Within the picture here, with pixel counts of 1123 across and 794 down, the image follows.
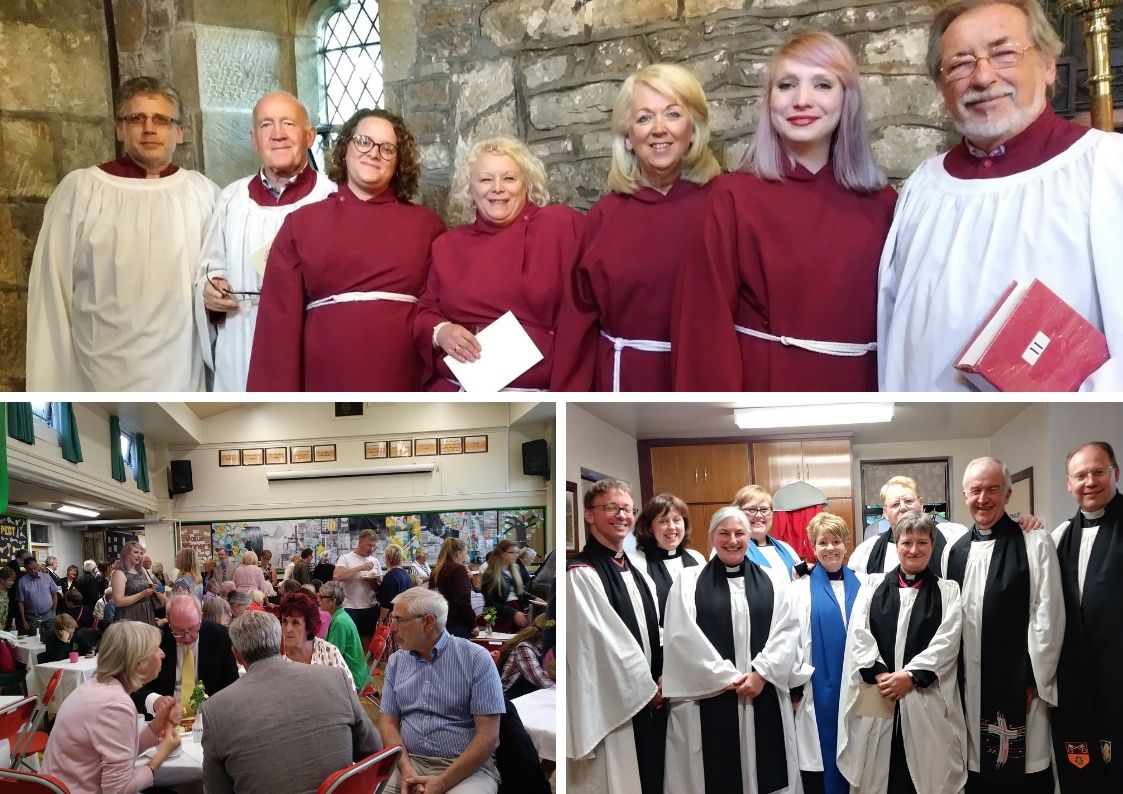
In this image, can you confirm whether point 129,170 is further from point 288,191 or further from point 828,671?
point 828,671

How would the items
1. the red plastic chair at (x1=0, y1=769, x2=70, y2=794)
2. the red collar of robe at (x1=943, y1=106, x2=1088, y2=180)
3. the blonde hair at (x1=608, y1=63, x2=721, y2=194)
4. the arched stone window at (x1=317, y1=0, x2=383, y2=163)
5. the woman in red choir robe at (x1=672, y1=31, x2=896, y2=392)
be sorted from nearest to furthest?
the red plastic chair at (x1=0, y1=769, x2=70, y2=794) < the red collar of robe at (x1=943, y1=106, x2=1088, y2=180) < the woman in red choir robe at (x1=672, y1=31, x2=896, y2=392) < the blonde hair at (x1=608, y1=63, x2=721, y2=194) < the arched stone window at (x1=317, y1=0, x2=383, y2=163)

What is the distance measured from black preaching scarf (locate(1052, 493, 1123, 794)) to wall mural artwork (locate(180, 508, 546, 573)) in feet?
3.21

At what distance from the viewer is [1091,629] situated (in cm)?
226

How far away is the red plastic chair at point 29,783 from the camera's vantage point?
224cm

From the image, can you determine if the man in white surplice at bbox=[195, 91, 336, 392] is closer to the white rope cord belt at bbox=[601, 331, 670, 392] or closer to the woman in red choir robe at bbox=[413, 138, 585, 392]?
the woman in red choir robe at bbox=[413, 138, 585, 392]

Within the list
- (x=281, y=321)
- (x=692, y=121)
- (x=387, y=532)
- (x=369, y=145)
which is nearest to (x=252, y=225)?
(x=281, y=321)

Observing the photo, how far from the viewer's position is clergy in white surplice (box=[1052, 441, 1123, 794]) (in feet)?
7.37

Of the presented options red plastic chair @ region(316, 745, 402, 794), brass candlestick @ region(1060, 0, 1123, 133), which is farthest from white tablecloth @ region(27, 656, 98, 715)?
brass candlestick @ region(1060, 0, 1123, 133)

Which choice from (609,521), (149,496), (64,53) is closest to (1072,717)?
(609,521)

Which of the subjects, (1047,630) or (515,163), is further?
(515,163)

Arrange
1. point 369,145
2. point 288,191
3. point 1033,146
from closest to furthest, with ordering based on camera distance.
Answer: point 1033,146
point 369,145
point 288,191

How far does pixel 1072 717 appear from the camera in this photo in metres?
2.28

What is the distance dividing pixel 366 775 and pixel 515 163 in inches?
61.1

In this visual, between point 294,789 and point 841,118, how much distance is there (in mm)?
1853
